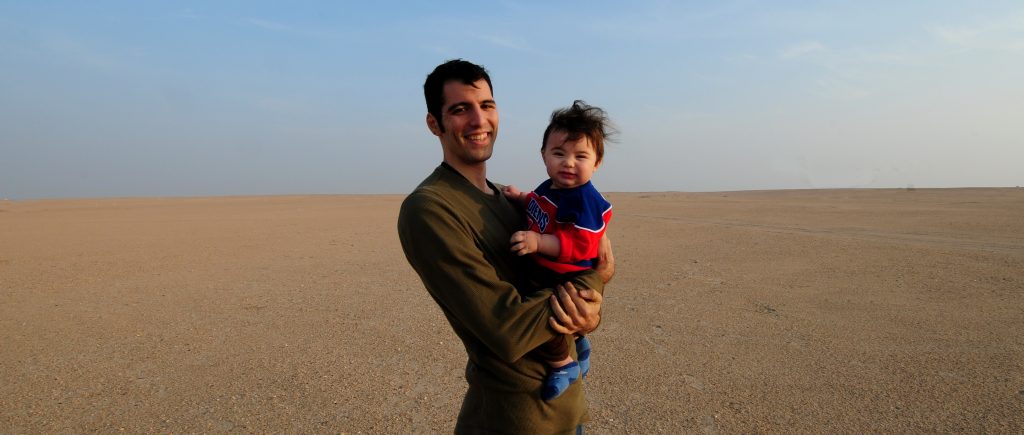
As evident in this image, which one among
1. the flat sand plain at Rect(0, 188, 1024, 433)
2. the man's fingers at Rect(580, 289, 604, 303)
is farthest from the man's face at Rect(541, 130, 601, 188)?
the flat sand plain at Rect(0, 188, 1024, 433)

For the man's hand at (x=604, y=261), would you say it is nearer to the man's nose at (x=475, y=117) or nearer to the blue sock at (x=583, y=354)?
the blue sock at (x=583, y=354)

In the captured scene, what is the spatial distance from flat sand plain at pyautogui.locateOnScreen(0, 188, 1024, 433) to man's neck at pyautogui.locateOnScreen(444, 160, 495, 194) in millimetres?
2703

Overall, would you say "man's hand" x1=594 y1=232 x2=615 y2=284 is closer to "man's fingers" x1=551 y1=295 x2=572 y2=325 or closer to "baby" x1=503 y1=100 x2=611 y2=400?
"baby" x1=503 y1=100 x2=611 y2=400

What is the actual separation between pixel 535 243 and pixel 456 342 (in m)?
4.51

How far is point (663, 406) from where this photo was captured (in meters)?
4.72

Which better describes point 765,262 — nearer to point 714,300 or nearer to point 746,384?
point 714,300

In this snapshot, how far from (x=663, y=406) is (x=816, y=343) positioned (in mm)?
2480

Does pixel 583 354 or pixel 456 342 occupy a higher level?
pixel 583 354

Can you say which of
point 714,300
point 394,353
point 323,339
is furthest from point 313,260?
point 714,300

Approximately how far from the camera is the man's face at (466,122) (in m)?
2.25

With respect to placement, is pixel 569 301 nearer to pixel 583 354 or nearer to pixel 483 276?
pixel 483 276

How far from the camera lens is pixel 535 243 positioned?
2.12 meters

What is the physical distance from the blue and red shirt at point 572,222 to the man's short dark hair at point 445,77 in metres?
0.54

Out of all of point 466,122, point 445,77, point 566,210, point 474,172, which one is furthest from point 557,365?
point 445,77
